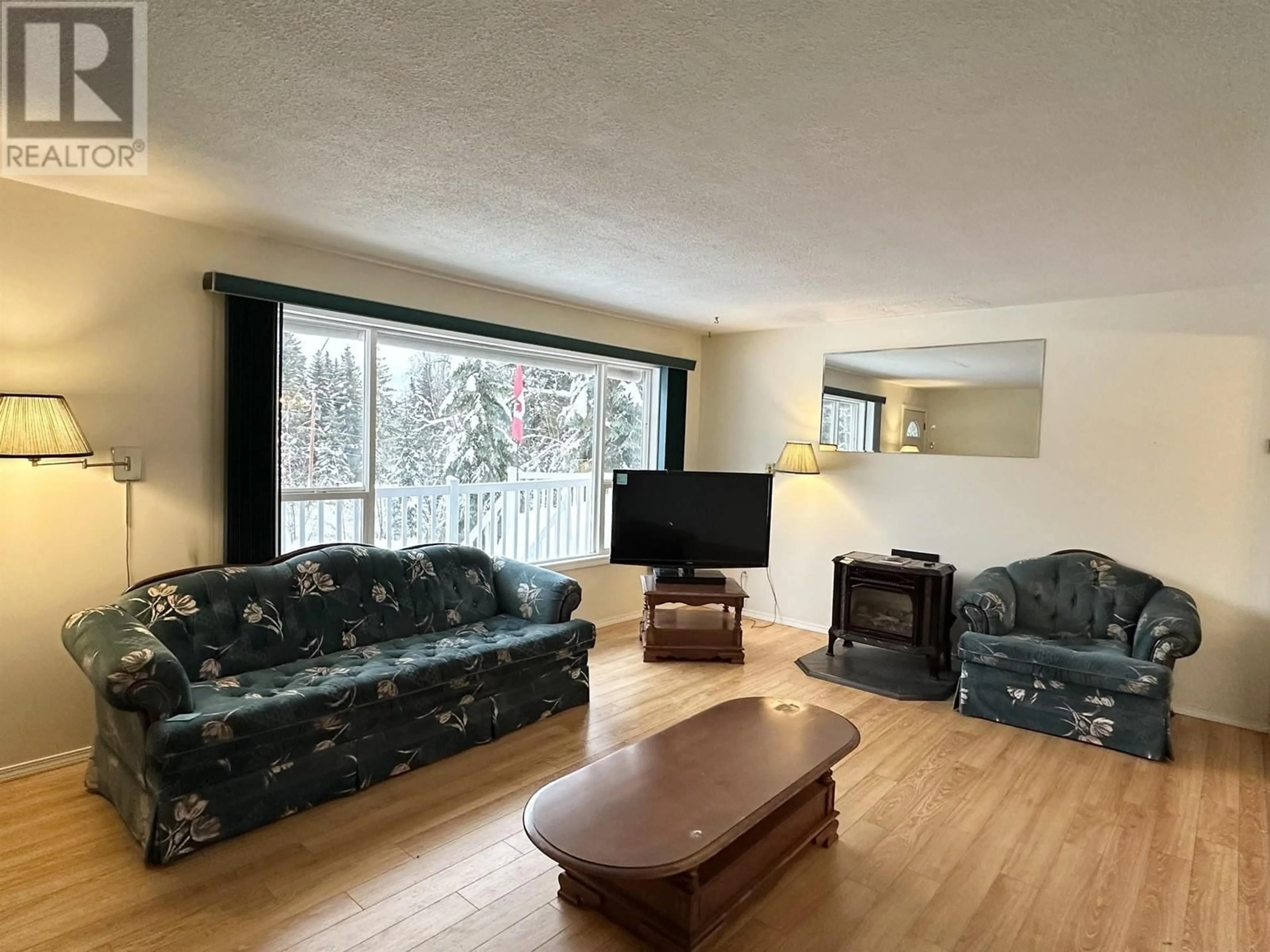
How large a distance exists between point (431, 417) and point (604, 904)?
2926mm

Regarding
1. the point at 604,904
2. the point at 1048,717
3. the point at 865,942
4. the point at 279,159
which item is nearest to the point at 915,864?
the point at 865,942

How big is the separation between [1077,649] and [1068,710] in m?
0.32

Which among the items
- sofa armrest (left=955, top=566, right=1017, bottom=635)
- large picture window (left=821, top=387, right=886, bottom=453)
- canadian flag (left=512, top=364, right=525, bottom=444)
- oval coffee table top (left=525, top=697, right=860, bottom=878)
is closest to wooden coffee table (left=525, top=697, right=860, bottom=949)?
oval coffee table top (left=525, top=697, right=860, bottom=878)

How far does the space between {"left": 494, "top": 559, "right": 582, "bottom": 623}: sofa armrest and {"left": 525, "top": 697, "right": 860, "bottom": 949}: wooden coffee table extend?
3.93 feet

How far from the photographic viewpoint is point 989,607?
3701mm

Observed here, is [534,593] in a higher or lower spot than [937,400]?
lower

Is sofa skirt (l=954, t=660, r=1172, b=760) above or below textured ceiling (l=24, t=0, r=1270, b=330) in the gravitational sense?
below

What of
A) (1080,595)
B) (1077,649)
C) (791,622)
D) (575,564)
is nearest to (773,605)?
(791,622)

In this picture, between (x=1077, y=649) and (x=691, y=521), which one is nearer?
(x=1077, y=649)

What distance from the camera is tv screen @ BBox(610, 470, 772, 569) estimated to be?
4688 mm

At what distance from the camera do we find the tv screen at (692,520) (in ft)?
15.4

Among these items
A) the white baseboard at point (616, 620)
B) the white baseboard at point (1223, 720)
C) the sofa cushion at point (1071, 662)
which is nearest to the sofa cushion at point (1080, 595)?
the sofa cushion at point (1071, 662)

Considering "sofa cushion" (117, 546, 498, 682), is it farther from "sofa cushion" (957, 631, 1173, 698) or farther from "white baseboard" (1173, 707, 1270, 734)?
"white baseboard" (1173, 707, 1270, 734)

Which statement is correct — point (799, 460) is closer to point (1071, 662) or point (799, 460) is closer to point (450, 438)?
point (1071, 662)
